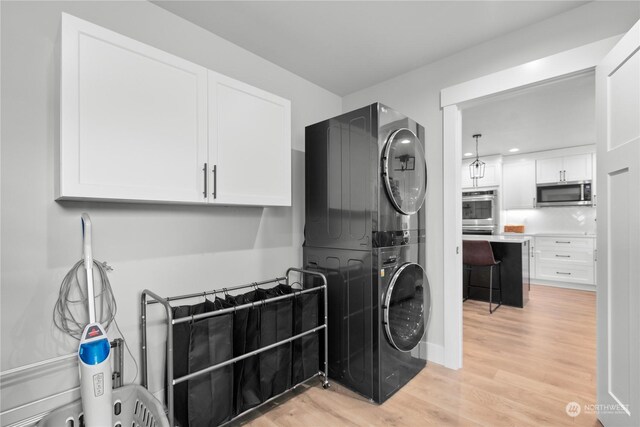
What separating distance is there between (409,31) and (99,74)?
1.79m

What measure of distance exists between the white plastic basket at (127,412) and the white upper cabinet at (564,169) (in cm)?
647

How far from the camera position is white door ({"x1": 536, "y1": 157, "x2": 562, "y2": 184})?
5.32 metres

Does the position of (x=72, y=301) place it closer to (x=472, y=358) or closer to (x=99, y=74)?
(x=99, y=74)

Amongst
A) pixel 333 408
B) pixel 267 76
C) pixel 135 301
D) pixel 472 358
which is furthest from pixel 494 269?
pixel 135 301

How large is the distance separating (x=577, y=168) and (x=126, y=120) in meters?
6.48

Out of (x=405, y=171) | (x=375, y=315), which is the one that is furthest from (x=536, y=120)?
(x=375, y=315)

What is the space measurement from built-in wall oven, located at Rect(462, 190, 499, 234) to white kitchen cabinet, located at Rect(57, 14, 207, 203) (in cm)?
558

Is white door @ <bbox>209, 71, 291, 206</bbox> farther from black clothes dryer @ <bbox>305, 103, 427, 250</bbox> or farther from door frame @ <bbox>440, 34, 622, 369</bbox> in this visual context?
door frame @ <bbox>440, 34, 622, 369</bbox>

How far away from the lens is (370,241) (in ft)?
6.10

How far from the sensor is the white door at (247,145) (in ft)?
5.33

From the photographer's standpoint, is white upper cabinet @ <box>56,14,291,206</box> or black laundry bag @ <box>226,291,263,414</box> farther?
black laundry bag @ <box>226,291,263,414</box>

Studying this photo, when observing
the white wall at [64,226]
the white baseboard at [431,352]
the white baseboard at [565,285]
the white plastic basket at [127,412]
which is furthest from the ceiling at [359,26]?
the white baseboard at [565,285]

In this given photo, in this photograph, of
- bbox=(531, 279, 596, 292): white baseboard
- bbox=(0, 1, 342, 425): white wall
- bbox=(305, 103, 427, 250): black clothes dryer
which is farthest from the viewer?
bbox=(531, 279, 596, 292): white baseboard

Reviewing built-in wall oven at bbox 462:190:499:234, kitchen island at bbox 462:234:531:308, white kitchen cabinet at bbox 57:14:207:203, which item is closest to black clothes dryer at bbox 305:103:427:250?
white kitchen cabinet at bbox 57:14:207:203
